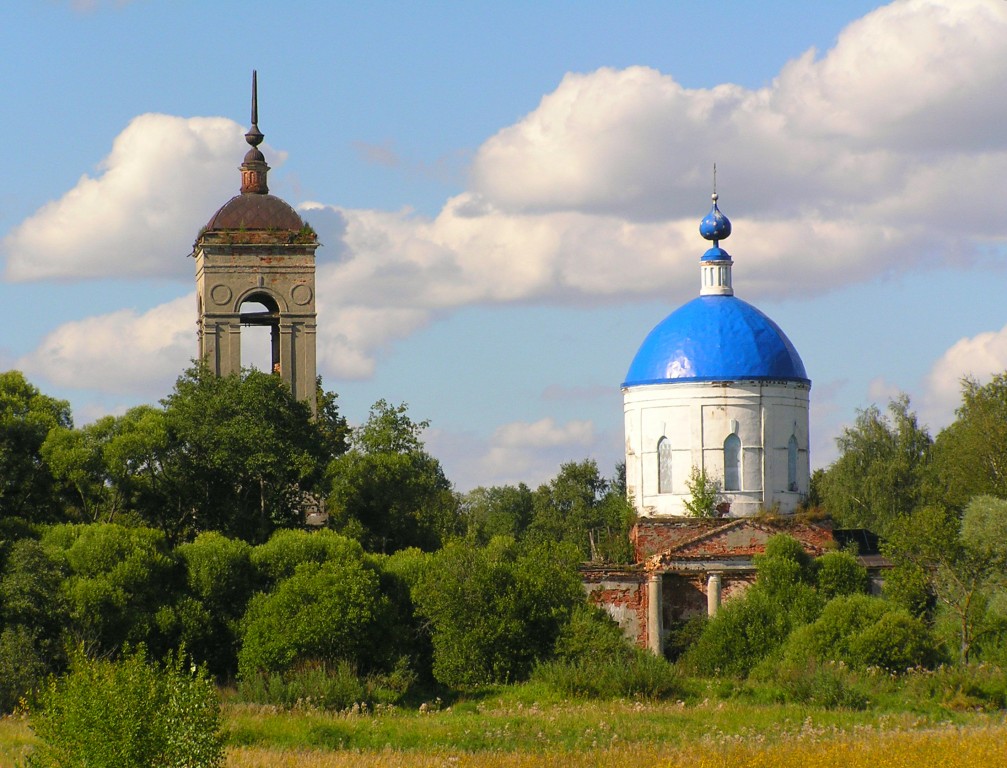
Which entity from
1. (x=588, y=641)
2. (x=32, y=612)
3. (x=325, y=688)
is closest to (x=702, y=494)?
(x=588, y=641)

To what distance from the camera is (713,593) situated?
3388cm

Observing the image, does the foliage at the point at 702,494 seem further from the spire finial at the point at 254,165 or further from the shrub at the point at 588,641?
the spire finial at the point at 254,165

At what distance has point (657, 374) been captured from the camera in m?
37.2

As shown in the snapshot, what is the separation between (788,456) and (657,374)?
10.5 feet

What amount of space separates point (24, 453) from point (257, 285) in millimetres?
7582

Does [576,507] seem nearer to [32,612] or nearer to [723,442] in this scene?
[723,442]

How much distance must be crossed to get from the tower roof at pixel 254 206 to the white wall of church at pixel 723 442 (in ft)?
29.7

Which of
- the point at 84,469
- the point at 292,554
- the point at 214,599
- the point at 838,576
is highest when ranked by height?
the point at 84,469

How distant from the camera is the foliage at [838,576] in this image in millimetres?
33406

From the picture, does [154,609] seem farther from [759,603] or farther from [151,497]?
[759,603]

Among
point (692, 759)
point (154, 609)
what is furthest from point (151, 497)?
point (692, 759)

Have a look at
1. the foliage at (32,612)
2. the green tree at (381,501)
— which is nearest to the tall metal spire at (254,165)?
the green tree at (381,501)

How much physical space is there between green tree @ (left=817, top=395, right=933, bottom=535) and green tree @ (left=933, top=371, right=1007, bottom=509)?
2.69 metres

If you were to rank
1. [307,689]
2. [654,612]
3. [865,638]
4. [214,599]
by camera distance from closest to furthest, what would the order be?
[307,689]
[865,638]
[214,599]
[654,612]
